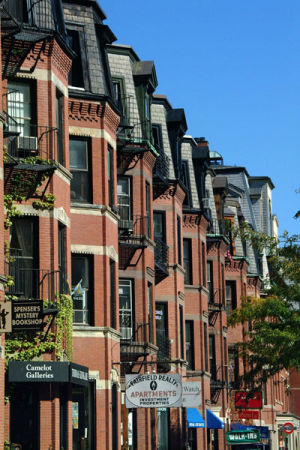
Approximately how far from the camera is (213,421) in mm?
56094

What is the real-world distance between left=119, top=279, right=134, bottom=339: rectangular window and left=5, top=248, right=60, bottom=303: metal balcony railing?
37.5 ft

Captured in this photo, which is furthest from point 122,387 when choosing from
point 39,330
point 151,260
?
point 39,330

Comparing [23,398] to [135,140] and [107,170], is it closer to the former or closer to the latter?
[107,170]

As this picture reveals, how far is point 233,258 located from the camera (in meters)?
69.1

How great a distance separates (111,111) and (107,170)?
209 cm

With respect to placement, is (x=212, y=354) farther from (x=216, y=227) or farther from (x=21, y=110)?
(x=21, y=110)

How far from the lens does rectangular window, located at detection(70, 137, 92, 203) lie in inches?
1422

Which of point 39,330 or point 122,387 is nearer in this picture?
point 39,330

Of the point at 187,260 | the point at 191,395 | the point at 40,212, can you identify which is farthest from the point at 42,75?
the point at 187,260

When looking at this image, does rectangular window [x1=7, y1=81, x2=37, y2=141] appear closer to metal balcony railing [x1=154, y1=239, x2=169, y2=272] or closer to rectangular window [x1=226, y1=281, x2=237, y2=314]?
metal balcony railing [x1=154, y1=239, x2=169, y2=272]

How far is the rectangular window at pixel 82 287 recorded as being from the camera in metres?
35.3

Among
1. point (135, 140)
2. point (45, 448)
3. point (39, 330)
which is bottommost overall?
point (45, 448)

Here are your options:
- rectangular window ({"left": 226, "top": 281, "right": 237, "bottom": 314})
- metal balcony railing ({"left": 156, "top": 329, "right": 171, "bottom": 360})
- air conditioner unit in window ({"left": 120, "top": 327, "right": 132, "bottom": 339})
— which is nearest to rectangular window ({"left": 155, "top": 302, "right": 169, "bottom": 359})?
metal balcony railing ({"left": 156, "top": 329, "right": 171, "bottom": 360})

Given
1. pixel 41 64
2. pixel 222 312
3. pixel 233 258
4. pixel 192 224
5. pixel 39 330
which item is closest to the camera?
pixel 39 330
